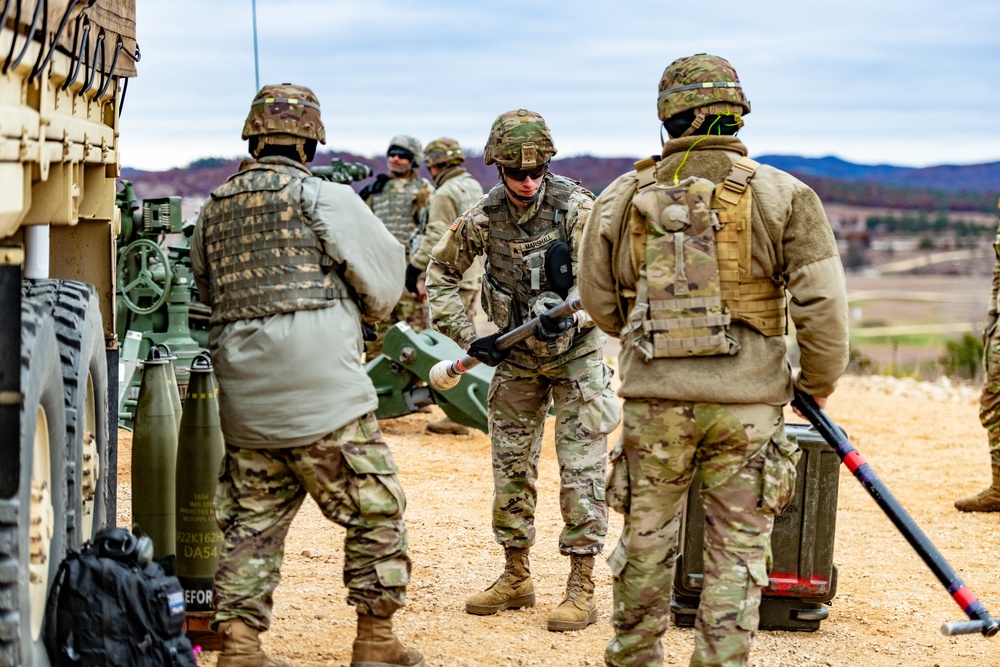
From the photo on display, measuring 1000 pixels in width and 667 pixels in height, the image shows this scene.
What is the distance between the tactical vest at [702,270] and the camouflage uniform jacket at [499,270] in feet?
4.11

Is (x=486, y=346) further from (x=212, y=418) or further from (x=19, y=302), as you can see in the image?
(x=19, y=302)

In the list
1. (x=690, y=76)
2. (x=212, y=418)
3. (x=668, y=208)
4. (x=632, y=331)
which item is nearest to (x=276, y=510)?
(x=212, y=418)

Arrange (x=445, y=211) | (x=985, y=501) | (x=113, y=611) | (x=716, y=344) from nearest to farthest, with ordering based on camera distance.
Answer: (x=113, y=611)
(x=716, y=344)
(x=985, y=501)
(x=445, y=211)

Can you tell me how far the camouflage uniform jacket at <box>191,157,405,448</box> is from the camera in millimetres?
4469

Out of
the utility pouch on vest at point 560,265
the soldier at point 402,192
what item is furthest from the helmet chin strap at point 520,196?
the soldier at point 402,192

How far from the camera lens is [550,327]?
18.0ft

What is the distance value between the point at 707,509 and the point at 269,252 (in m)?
1.63

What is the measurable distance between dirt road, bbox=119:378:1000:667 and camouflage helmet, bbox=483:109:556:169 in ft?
6.28

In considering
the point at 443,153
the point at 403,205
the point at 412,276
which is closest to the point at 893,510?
the point at 412,276

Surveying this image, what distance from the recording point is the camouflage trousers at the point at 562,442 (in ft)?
18.6

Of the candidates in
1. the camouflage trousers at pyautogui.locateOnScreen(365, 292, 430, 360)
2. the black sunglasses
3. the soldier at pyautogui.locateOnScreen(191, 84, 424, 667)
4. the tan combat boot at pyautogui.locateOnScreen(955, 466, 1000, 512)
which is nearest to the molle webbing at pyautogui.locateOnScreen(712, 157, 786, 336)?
the soldier at pyautogui.locateOnScreen(191, 84, 424, 667)

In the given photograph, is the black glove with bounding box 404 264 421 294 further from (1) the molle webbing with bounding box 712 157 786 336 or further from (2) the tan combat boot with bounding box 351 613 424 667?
(1) the molle webbing with bounding box 712 157 786 336

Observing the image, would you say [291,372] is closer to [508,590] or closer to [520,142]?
[520,142]

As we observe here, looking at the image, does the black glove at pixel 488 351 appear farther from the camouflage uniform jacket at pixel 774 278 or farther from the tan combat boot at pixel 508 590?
the camouflage uniform jacket at pixel 774 278
